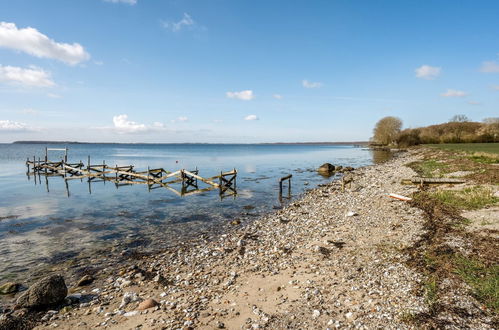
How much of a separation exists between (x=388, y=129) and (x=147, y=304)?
13378cm

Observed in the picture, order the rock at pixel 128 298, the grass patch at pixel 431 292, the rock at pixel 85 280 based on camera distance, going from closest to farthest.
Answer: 1. the grass patch at pixel 431 292
2. the rock at pixel 128 298
3. the rock at pixel 85 280

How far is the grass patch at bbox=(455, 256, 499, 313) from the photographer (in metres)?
6.26


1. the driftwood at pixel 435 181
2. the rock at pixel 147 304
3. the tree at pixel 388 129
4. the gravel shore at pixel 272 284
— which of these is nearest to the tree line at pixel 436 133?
the tree at pixel 388 129

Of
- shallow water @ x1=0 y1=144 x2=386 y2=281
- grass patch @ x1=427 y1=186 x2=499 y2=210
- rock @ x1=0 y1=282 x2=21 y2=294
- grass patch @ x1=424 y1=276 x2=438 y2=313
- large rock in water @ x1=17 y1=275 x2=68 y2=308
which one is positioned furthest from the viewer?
grass patch @ x1=427 y1=186 x2=499 y2=210

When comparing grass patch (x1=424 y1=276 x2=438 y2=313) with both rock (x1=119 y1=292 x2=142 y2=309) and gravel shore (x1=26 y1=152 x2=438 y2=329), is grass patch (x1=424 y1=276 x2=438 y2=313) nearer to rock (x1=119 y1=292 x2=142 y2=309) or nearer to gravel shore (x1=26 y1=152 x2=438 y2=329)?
gravel shore (x1=26 y1=152 x2=438 y2=329)

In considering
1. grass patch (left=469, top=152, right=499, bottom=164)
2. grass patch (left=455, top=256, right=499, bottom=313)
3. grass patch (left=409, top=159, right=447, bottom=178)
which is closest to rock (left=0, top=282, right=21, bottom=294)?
grass patch (left=455, top=256, right=499, bottom=313)

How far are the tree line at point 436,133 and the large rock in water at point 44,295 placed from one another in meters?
123

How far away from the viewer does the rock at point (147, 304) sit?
7.25m

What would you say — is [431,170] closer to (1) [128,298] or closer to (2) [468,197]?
(2) [468,197]

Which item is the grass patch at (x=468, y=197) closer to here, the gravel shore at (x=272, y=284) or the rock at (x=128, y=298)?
the gravel shore at (x=272, y=284)

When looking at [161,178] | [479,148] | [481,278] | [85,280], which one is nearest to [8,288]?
[85,280]

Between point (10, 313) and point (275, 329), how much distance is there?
325 inches

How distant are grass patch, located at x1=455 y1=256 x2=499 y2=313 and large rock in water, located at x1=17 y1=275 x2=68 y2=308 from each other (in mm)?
12145

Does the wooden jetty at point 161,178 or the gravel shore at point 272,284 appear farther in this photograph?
the wooden jetty at point 161,178
